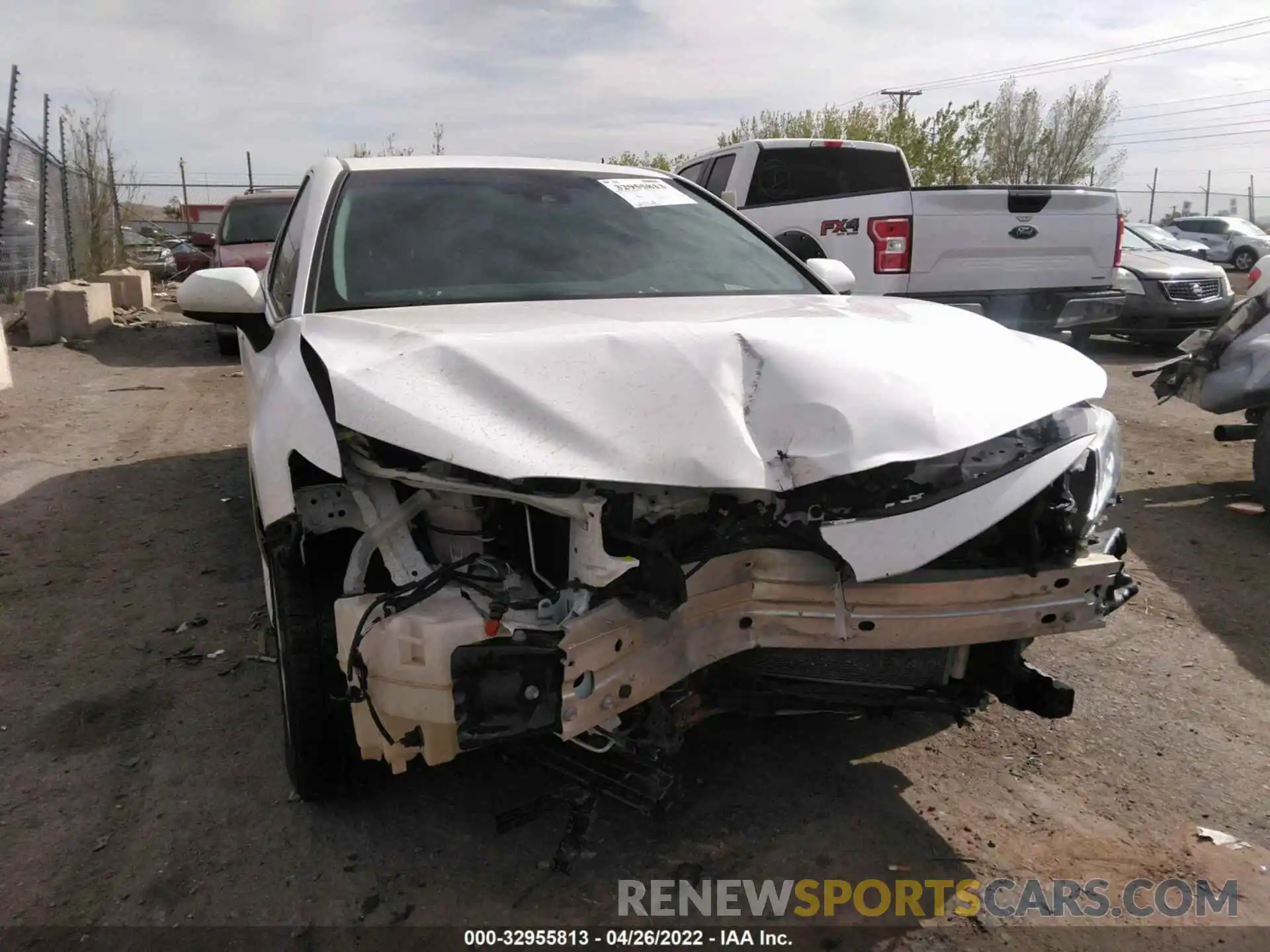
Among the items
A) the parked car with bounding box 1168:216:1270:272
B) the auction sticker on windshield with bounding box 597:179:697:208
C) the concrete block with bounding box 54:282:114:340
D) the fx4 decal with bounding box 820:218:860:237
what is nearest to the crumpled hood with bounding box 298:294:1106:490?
the auction sticker on windshield with bounding box 597:179:697:208

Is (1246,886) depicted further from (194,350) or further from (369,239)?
(194,350)

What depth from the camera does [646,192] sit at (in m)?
3.87

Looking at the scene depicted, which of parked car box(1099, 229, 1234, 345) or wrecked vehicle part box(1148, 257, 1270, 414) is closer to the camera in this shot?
wrecked vehicle part box(1148, 257, 1270, 414)

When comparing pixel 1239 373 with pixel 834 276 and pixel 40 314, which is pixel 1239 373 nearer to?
pixel 834 276

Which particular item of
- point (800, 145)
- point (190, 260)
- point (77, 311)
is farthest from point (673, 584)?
point (190, 260)

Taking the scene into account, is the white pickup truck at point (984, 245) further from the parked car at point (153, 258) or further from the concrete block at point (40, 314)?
the parked car at point (153, 258)

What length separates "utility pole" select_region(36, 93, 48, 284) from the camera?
12852 millimetres

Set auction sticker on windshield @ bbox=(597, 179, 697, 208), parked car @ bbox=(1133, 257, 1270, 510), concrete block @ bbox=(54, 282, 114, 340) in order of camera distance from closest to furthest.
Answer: auction sticker on windshield @ bbox=(597, 179, 697, 208) < parked car @ bbox=(1133, 257, 1270, 510) < concrete block @ bbox=(54, 282, 114, 340)

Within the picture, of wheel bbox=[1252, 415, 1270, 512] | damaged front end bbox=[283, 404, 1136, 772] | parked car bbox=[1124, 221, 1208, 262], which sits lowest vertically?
wheel bbox=[1252, 415, 1270, 512]

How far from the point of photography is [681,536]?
87.0 inches

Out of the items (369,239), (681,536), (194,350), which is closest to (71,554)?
(369,239)

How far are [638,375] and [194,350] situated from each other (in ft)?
34.6

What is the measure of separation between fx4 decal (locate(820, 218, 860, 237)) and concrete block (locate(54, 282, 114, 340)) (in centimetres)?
872

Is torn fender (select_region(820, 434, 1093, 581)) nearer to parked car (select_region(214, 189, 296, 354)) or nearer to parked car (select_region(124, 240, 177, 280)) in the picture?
parked car (select_region(214, 189, 296, 354))
